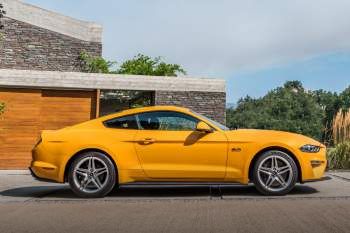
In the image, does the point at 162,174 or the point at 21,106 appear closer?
the point at 162,174

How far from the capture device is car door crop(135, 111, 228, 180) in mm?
8211

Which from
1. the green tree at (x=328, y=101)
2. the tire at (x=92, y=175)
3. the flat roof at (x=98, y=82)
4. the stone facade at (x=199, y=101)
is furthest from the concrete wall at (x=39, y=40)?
the green tree at (x=328, y=101)

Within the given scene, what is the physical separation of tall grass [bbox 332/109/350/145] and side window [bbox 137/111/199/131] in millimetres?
7448

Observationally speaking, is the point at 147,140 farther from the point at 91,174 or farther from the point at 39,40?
the point at 39,40

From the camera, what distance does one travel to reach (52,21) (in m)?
22.4

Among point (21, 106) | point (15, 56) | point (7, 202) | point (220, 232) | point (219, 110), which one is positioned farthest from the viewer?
point (15, 56)

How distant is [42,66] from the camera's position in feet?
70.9

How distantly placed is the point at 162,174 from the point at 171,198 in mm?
394

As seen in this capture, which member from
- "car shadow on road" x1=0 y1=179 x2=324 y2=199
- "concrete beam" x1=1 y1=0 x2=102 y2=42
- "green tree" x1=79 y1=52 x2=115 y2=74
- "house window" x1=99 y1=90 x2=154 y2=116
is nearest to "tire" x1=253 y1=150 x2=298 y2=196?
"car shadow on road" x1=0 y1=179 x2=324 y2=199

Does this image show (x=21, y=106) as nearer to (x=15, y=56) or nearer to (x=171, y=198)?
(x=15, y=56)

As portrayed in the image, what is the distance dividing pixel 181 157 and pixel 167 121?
2.16ft

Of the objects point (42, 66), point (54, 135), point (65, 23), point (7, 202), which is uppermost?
point (65, 23)

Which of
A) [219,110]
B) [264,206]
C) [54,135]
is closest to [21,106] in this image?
[219,110]

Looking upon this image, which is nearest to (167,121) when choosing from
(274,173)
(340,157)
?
(274,173)
